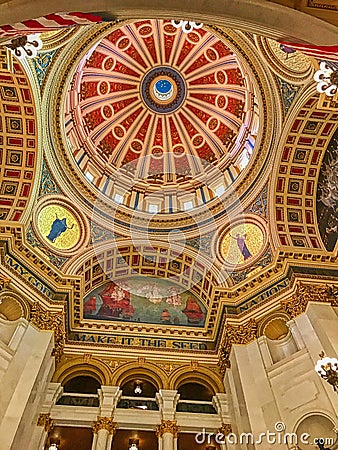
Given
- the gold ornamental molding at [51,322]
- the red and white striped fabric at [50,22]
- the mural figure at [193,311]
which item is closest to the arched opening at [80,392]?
the gold ornamental molding at [51,322]

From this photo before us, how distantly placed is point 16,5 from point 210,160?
1820 centimetres

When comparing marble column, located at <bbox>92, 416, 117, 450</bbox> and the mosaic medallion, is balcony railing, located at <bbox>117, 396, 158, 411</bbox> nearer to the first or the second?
marble column, located at <bbox>92, 416, 117, 450</bbox>

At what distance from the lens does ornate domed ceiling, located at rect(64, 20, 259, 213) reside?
826 inches

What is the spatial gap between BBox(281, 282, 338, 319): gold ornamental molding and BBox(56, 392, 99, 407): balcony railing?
22.5 feet

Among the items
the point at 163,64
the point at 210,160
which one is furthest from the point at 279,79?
the point at 163,64

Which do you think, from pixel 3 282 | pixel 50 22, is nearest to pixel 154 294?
pixel 3 282

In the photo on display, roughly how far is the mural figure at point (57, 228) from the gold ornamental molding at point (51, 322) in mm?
3788

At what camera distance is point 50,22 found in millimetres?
5836

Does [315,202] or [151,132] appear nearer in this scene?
[315,202]

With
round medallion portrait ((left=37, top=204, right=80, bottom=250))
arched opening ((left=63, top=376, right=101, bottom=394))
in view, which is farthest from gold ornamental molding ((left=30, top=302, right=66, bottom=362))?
round medallion portrait ((left=37, top=204, right=80, bottom=250))

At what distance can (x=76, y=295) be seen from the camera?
15953 millimetres

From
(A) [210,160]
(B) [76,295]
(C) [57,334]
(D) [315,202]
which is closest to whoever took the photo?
(C) [57,334]

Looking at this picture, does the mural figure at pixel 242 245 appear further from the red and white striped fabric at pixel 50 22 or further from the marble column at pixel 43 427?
the red and white striped fabric at pixel 50 22

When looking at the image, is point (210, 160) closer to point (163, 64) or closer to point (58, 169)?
point (163, 64)
